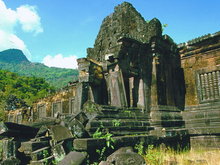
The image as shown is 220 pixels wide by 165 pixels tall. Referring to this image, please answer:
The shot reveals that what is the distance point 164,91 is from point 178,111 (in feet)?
3.62

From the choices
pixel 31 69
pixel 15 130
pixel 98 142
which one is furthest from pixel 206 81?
pixel 31 69

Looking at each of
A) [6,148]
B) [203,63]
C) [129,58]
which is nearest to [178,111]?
[203,63]

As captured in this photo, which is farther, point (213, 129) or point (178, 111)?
point (178, 111)

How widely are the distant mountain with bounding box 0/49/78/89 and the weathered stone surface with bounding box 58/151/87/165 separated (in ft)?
303

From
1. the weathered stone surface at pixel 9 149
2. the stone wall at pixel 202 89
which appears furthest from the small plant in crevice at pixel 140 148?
the stone wall at pixel 202 89

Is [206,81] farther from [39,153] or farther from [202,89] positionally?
[39,153]

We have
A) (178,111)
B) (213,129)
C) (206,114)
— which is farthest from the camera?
(178,111)

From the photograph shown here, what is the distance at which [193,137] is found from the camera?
865 centimetres

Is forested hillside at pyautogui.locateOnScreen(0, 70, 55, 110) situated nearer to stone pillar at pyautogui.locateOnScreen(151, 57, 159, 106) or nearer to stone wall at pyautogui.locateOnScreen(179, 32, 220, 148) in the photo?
stone wall at pyautogui.locateOnScreen(179, 32, 220, 148)

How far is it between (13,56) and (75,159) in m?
192

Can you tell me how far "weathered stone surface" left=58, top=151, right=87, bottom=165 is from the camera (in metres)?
4.31

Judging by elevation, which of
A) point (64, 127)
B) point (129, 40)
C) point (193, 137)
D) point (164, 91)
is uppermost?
point (129, 40)

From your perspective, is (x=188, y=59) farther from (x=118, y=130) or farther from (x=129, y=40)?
(x=118, y=130)

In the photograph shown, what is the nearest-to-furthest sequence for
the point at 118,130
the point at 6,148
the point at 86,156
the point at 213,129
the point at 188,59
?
the point at 86,156 → the point at 6,148 → the point at 118,130 → the point at 213,129 → the point at 188,59
